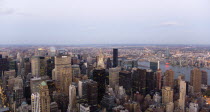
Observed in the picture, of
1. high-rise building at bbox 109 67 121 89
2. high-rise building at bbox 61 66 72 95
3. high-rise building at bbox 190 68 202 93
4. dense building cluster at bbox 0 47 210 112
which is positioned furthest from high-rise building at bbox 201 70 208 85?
high-rise building at bbox 61 66 72 95

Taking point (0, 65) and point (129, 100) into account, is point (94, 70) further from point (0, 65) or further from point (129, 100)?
point (0, 65)

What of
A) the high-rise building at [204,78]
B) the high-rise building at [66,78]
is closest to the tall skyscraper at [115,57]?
the high-rise building at [66,78]

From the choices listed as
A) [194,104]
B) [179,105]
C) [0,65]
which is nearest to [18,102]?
[0,65]

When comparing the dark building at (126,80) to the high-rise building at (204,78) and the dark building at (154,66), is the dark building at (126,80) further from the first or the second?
the high-rise building at (204,78)

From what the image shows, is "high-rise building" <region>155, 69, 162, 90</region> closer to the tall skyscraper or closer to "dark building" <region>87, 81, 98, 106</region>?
the tall skyscraper

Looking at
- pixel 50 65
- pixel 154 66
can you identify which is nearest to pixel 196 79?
pixel 154 66

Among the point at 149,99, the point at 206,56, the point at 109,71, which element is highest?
the point at 206,56
